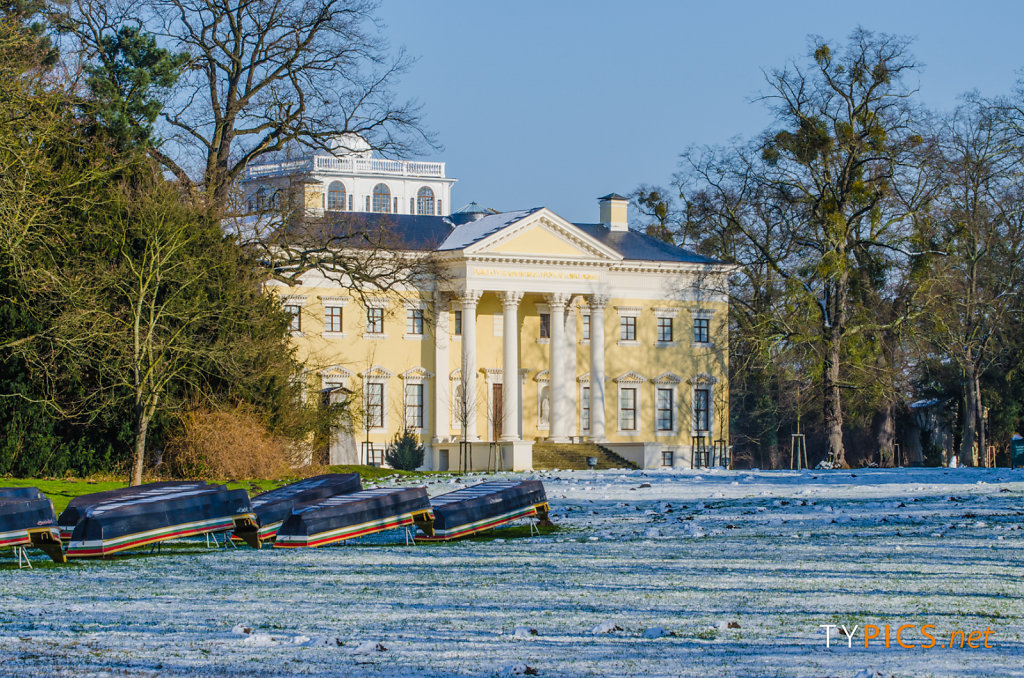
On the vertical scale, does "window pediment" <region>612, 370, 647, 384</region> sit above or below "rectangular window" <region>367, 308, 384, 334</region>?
below

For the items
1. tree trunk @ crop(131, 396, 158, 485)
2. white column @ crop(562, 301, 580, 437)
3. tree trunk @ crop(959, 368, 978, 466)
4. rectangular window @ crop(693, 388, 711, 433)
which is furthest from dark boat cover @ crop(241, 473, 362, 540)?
rectangular window @ crop(693, 388, 711, 433)

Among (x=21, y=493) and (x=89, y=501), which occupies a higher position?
(x=21, y=493)

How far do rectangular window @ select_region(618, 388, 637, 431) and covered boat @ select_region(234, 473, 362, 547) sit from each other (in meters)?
35.7

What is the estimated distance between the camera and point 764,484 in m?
31.4

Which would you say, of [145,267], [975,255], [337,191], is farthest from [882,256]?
[337,191]

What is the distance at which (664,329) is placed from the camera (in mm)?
58375

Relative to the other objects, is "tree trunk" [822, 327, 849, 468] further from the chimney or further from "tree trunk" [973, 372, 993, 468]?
the chimney

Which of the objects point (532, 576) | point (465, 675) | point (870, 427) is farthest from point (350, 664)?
point (870, 427)

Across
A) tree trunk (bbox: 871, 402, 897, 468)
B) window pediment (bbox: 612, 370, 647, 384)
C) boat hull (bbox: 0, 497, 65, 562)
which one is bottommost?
boat hull (bbox: 0, 497, 65, 562)

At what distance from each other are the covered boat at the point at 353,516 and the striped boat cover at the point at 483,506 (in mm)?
299

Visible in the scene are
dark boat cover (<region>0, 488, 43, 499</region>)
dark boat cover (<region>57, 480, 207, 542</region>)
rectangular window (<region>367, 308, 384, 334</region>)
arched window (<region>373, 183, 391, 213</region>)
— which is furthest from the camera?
arched window (<region>373, 183, 391, 213</region>)

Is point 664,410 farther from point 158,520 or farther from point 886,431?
point 158,520

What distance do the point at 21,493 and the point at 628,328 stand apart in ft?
134

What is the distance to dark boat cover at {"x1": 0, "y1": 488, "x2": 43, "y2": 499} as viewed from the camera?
18.3 m
